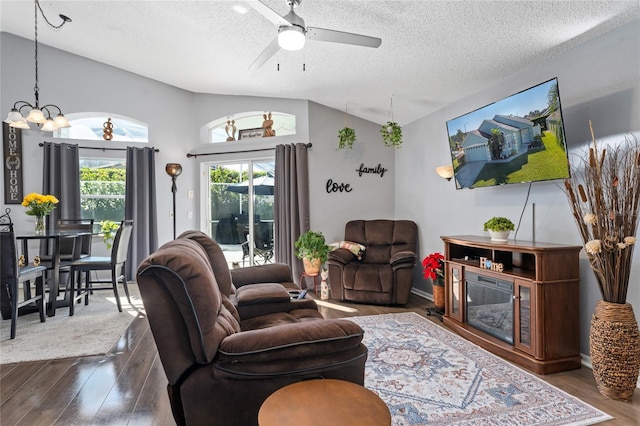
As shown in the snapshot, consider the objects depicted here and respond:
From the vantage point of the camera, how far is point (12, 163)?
5.05 metres

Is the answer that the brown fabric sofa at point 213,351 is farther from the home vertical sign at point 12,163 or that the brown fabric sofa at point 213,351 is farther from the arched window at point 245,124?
the home vertical sign at point 12,163

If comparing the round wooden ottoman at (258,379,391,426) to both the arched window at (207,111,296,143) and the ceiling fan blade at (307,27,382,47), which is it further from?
the arched window at (207,111,296,143)

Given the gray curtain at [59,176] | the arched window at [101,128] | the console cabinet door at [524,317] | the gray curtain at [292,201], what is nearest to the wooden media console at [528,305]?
the console cabinet door at [524,317]

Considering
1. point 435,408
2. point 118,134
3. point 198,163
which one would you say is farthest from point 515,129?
point 118,134

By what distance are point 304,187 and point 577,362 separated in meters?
3.54

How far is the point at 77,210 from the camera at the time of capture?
17.2 ft

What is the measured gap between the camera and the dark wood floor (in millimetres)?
1963

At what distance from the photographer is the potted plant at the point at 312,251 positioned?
178 inches

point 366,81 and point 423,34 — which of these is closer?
point 423,34

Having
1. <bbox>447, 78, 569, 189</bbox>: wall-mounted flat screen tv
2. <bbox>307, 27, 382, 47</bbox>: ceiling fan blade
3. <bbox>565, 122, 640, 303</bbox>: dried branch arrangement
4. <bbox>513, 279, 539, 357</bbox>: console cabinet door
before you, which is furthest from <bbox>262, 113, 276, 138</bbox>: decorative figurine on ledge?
<bbox>565, 122, 640, 303</bbox>: dried branch arrangement

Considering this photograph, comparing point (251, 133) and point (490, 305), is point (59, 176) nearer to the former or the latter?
point (251, 133)

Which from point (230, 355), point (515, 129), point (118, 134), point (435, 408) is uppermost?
point (118, 134)

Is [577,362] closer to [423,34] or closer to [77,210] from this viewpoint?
[423,34]

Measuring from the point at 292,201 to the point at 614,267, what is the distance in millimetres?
3647
